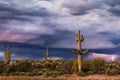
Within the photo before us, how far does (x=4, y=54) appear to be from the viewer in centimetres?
5388

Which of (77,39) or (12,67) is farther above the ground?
(77,39)

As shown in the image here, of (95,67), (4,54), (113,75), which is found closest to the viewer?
(113,75)

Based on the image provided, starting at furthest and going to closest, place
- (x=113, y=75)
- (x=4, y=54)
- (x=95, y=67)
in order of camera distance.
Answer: (x=4, y=54)
(x=95, y=67)
(x=113, y=75)

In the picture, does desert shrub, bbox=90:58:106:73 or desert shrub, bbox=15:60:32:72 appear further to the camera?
desert shrub, bbox=15:60:32:72

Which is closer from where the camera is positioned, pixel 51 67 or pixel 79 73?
pixel 79 73

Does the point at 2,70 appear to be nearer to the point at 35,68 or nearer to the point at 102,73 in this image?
the point at 35,68

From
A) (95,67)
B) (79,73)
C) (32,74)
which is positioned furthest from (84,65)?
(32,74)

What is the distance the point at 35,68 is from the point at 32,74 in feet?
31.6

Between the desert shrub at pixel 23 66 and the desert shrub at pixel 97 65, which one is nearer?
the desert shrub at pixel 97 65

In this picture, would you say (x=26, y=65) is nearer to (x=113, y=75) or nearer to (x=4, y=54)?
(x=4, y=54)

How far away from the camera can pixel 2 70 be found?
166ft

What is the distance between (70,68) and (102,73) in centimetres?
760

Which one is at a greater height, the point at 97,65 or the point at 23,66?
the point at 23,66

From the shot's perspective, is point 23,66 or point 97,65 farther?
point 23,66
